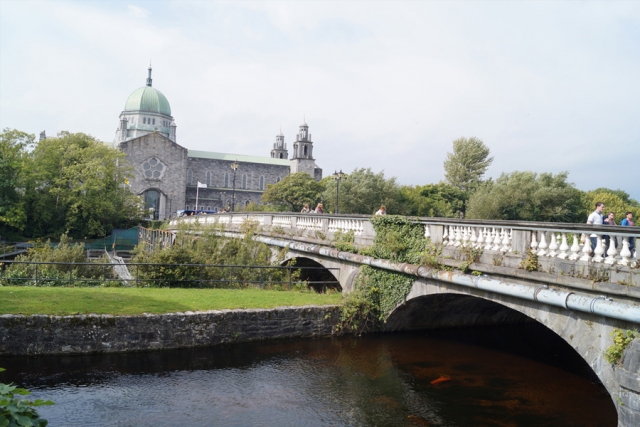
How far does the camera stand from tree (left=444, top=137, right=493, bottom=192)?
76.1m

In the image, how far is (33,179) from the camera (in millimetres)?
48375

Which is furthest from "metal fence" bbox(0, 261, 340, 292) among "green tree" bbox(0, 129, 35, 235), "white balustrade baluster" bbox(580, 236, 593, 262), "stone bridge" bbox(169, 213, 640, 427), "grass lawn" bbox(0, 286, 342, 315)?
"green tree" bbox(0, 129, 35, 235)

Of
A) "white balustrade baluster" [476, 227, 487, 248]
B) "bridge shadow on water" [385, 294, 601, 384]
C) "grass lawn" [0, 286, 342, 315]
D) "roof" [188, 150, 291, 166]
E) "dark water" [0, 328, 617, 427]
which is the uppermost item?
"roof" [188, 150, 291, 166]

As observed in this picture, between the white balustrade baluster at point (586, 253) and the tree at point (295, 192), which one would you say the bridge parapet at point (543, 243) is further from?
the tree at point (295, 192)

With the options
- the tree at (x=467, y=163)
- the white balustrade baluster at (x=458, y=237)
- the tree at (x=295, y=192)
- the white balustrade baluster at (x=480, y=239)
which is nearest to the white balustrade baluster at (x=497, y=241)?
the white balustrade baluster at (x=480, y=239)

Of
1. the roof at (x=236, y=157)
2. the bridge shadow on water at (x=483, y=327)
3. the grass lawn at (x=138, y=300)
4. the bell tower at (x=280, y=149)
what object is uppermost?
the bell tower at (x=280, y=149)

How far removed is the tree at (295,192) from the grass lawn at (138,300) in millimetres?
53756

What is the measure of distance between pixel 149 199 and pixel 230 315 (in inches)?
2593

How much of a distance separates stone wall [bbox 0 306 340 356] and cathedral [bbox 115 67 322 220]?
6330 centimetres

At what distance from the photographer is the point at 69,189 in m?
51.1

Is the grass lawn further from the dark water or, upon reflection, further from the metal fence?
the dark water

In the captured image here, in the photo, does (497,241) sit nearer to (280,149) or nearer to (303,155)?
(303,155)

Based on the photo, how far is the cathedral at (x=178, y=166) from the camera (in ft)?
247

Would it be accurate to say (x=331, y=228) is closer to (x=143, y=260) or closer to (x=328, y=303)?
(x=328, y=303)
